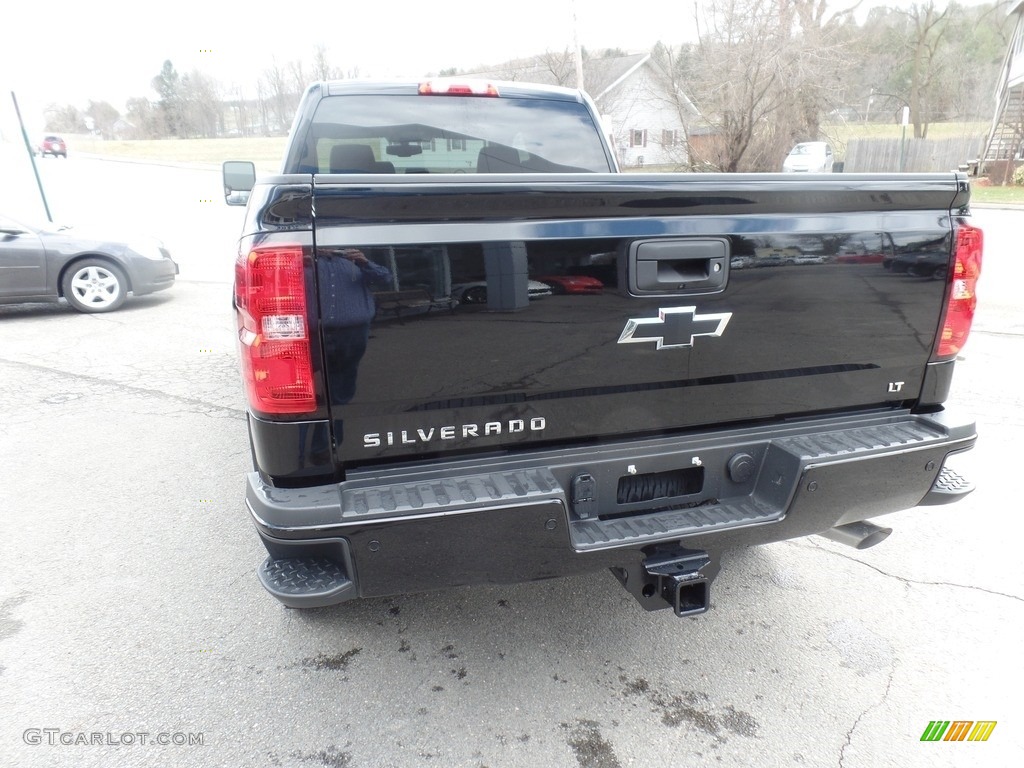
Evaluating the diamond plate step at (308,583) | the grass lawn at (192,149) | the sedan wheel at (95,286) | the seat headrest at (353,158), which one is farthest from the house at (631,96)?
the diamond plate step at (308,583)

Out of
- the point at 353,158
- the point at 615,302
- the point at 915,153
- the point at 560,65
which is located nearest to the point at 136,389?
the point at 353,158

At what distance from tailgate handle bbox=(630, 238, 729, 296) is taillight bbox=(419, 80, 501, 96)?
7.59ft

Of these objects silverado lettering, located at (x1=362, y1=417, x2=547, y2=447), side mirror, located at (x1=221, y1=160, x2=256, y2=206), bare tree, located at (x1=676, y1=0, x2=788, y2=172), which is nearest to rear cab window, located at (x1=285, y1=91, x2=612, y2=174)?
side mirror, located at (x1=221, y1=160, x2=256, y2=206)

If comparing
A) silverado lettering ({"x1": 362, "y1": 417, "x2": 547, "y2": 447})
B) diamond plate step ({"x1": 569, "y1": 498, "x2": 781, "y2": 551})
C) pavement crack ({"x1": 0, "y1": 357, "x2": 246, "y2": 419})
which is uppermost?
silverado lettering ({"x1": 362, "y1": 417, "x2": 547, "y2": 447})

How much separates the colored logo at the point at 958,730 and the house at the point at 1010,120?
31.9 m

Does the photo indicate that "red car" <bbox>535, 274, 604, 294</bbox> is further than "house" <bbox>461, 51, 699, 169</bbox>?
No

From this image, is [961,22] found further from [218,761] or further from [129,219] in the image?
[218,761]

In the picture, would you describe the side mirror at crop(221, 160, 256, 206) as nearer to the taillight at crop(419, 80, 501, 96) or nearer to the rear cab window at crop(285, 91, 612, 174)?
the rear cab window at crop(285, 91, 612, 174)

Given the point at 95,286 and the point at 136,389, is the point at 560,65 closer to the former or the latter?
the point at 95,286

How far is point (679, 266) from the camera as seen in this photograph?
2.18 metres

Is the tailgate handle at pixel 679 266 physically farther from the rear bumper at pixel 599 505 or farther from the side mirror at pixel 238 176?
the side mirror at pixel 238 176

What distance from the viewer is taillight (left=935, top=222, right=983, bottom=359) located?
2.42m

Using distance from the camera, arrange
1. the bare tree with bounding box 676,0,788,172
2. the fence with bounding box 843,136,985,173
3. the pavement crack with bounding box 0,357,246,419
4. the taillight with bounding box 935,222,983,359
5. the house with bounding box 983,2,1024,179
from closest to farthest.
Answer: the taillight with bounding box 935,222,983,359 < the pavement crack with bounding box 0,357,246,419 < the bare tree with bounding box 676,0,788,172 < the house with bounding box 983,2,1024,179 < the fence with bounding box 843,136,985,173

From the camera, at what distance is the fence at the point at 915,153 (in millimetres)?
30328
